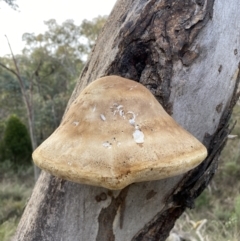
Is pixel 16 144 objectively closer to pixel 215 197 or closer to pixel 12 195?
pixel 12 195

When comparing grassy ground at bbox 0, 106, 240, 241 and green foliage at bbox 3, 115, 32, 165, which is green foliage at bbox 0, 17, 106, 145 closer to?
green foliage at bbox 3, 115, 32, 165

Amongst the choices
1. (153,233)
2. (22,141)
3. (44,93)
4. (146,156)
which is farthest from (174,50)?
(44,93)

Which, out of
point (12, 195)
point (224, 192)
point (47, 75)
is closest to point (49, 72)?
point (47, 75)

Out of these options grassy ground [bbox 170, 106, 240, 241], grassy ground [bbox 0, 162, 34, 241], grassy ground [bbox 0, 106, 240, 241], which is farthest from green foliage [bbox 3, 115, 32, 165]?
grassy ground [bbox 170, 106, 240, 241]

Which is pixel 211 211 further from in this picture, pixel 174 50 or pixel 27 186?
pixel 174 50

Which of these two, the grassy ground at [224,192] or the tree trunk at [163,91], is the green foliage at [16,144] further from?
the tree trunk at [163,91]

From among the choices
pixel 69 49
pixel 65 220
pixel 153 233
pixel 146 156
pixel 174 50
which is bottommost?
pixel 69 49
